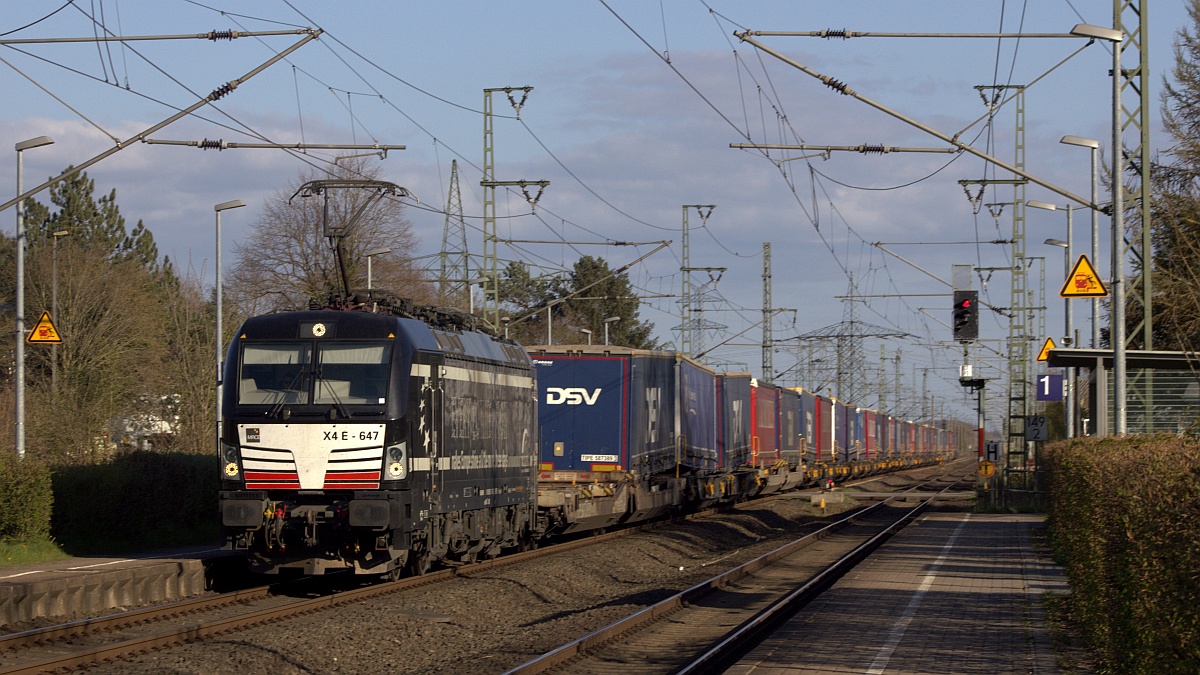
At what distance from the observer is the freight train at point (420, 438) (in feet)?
48.9

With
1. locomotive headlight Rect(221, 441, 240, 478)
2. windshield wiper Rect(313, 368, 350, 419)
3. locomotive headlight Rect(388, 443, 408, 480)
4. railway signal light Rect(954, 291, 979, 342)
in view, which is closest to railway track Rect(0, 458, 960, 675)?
locomotive headlight Rect(221, 441, 240, 478)

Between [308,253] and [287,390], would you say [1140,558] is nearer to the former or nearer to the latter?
[287,390]

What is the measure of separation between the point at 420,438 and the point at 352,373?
118 cm

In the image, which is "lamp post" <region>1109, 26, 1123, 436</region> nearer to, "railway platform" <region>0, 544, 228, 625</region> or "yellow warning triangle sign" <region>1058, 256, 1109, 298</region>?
"yellow warning triangle sign" <region>1058, 256, 1109, 298</region>

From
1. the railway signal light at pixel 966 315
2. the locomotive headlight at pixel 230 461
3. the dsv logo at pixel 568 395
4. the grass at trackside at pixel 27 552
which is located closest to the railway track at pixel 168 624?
the locomotive headlight at pixel 230 461

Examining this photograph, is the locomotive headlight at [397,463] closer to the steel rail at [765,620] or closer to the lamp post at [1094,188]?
the steel rail at [765,620]

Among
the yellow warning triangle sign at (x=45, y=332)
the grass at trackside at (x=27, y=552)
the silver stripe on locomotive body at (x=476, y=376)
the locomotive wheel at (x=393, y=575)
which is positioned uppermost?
the yellow warning triangle sign at (x=45, y=332)

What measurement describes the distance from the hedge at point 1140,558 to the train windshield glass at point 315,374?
804 centimetres

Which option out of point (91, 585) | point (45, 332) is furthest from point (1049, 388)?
point (91, 585)

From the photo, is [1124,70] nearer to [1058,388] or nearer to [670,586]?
[1058,388]

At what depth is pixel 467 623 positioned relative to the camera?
13.8 m

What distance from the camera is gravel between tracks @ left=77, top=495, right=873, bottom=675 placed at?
11148 millimetres

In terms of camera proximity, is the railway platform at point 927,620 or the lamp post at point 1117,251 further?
the lamp post at point 1117,251

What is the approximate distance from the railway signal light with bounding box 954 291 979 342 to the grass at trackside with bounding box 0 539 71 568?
1794 cm
